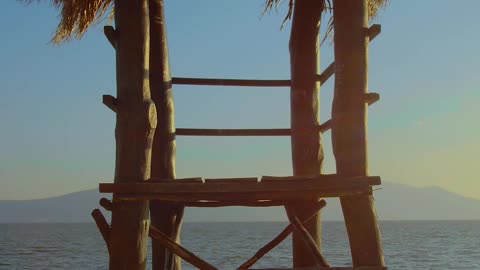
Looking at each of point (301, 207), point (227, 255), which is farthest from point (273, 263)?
point (301, 207)

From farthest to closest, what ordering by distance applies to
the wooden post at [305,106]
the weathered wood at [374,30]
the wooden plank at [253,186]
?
1. the wooden post at [305,106]
2. the weathered wood at [374,30]
3. the wooden plank at [253,186]

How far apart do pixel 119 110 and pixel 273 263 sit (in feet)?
134

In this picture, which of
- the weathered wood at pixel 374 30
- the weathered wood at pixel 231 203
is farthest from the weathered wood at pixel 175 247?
the weathered wood at pixel 374 30

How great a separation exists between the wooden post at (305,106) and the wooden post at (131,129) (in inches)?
71.3

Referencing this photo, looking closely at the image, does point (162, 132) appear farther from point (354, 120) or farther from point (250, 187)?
point (354, 120)

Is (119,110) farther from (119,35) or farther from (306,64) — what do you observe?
(306,64)

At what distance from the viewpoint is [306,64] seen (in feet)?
25.4

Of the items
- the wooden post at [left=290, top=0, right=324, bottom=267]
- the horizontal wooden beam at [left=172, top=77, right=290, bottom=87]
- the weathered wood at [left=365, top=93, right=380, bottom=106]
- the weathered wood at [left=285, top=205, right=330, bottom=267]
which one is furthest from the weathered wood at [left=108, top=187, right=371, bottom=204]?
the horizontal wooden beam at [left=172, top=77, right=290, bottom=87]

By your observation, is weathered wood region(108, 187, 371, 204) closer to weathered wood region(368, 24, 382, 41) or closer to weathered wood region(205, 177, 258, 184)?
weathered wood region(205, 177, 258, 184)

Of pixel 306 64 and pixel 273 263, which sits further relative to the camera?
pixel 273 263

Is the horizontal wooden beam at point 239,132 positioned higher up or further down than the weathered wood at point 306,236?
higher up

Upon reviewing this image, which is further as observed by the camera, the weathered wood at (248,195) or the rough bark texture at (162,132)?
the rough bark texture at (162,132)

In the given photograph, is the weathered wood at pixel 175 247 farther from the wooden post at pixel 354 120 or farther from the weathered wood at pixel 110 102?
the wooden post at pixel 354 120

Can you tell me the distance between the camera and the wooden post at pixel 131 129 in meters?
5.89
